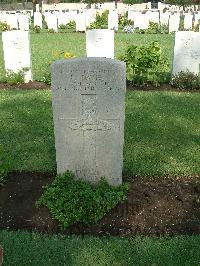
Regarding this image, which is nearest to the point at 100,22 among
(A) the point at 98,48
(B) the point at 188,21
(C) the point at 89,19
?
(C) the point at 89,19

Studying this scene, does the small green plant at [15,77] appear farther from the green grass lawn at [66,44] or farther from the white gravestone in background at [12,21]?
the white gravestone in background at [12,21]

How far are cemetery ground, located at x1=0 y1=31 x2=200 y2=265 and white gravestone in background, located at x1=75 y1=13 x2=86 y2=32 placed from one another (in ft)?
47.6

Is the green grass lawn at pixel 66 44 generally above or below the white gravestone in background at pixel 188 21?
below

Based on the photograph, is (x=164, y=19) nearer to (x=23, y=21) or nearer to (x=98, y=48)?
(x=23, y=21)

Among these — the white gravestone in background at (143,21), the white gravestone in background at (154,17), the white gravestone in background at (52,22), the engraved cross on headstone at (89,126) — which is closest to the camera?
the engraved cross on headstone at (89,126)

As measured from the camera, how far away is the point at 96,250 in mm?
3895

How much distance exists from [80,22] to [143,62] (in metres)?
13.4

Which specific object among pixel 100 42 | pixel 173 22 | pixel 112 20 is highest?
pixel 112 20

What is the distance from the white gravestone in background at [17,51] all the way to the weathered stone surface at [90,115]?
5834 mm

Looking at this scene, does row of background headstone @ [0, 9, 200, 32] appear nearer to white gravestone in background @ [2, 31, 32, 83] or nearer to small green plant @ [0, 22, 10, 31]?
small green plant @ [0, 22, 10, 31]

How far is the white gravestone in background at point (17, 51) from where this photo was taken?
9836mm

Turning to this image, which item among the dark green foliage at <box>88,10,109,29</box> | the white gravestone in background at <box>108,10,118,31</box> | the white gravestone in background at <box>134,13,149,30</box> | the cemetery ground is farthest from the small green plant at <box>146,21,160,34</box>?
the cemetery ground

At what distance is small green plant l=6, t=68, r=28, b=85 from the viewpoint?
1006cm

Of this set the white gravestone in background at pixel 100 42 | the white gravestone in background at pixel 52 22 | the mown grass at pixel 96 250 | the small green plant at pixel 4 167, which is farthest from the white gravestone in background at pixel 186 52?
the white gravestone in background at pixel 52 22
